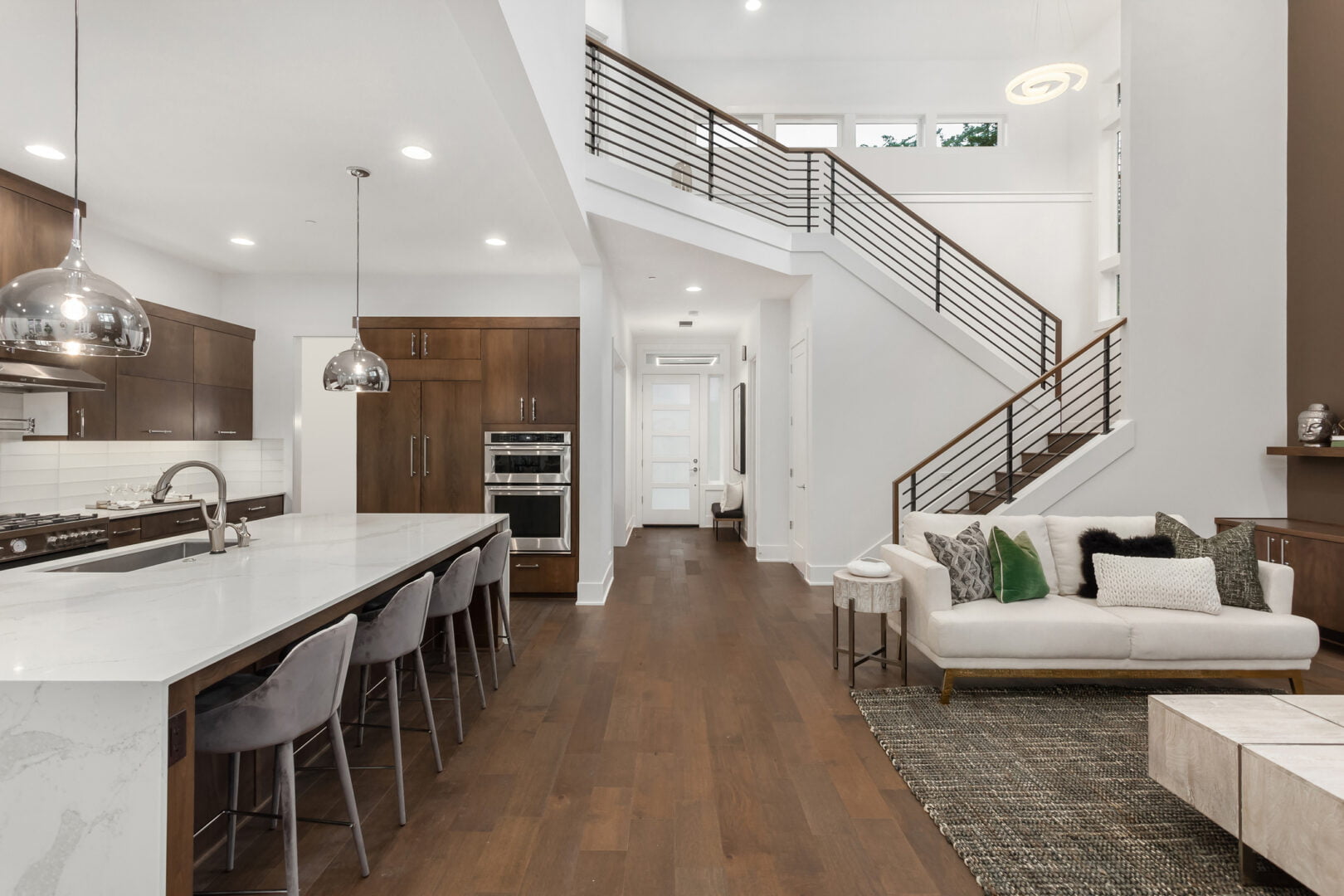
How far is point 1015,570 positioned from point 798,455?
3292 millimetres

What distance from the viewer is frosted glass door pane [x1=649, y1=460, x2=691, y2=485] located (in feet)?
33.6

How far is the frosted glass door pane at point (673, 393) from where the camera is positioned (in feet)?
33.3

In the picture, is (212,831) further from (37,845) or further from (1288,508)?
(1288,508)

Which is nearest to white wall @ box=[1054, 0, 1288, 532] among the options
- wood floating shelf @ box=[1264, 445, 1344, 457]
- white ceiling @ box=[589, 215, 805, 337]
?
wood floating shelf @ box=[1264, 445, 1344, 457]

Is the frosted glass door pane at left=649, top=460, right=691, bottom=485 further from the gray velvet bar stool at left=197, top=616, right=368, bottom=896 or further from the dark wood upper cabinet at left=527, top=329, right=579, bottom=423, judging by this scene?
the gray velvet bar stool at left=197, top=616, right=368, bottom=896

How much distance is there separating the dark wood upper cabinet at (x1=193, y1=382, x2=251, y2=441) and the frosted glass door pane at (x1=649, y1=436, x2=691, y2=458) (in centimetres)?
540

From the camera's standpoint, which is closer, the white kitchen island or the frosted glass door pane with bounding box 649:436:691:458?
the white kitchen island

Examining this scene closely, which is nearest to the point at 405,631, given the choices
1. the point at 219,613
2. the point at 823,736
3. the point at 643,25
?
the point at 219,613

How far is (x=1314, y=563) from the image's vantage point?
4.21 m

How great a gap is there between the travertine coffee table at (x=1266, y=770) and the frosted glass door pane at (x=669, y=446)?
7985mm

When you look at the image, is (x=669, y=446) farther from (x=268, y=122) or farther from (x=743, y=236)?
(x=268, y=122)

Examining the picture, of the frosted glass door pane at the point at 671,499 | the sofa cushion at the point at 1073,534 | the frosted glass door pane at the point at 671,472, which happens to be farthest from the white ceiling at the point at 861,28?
the sofa cushion at the point at 1073,534

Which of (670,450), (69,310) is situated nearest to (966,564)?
(69,310)

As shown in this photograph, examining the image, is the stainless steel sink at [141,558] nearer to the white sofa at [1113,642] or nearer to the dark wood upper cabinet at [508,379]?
the dark wood upper cabinet at [508,379]
